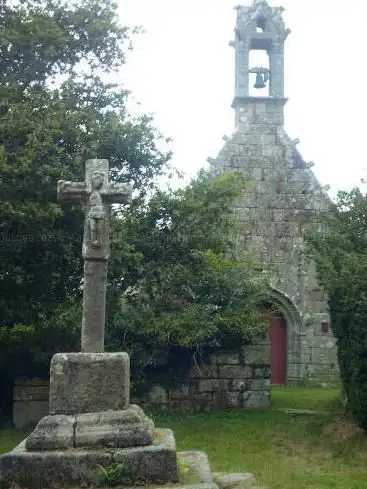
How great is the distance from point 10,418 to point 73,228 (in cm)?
369

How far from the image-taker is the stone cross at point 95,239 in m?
5.99

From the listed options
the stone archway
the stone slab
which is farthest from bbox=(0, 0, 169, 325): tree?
the stone archway

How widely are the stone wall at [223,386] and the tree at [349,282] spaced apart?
190cm

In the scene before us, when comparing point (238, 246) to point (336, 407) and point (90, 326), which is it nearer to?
Result: point (336, 407)

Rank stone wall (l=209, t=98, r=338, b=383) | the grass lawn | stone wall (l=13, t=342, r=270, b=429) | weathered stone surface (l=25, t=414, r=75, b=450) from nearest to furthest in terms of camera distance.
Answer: weathered stone surface (l=25, t=414, r=75, b=450) < the grass lawn < stone wall (l=13, t=342, r=270, b=429) < stone wall (l=209, t=98, r=338, b=383)

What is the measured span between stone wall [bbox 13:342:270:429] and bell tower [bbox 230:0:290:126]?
29.1 feet

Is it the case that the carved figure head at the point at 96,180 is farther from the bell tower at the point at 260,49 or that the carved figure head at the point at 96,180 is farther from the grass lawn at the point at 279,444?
the bell tower at the point at 260,49

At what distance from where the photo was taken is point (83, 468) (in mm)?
5137

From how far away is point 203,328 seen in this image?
38.8 feet

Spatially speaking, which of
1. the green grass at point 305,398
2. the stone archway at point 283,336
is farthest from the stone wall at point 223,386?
the stone archway at point 283,336

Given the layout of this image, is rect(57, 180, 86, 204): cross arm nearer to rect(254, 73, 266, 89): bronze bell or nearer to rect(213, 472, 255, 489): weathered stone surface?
rect(213, 472, 255, 489): weathered stone surface

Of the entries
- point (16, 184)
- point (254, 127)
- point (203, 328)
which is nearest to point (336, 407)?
point (203, 328)

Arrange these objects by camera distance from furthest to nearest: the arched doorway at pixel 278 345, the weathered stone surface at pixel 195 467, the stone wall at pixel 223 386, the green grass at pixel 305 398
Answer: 1. the arched doorway at pixel 278 345
2. the green grass at pixel 305 398
3. the stone wall at pixel 223 386
4. the weathered stone surface at pixel 195 467

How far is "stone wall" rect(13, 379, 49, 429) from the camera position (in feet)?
37.0
